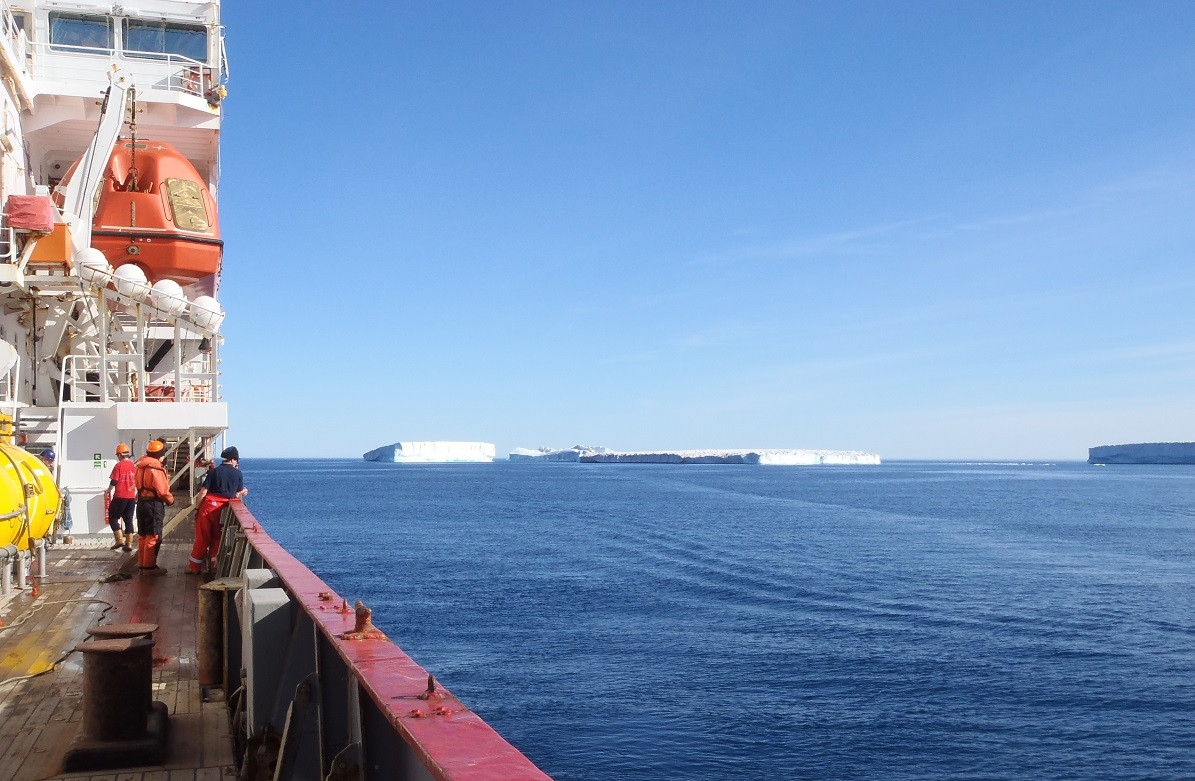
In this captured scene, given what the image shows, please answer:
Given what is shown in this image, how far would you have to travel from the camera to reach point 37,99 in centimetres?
1805

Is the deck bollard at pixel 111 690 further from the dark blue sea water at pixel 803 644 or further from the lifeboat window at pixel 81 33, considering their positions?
the lifeboat window at pixel 81 33

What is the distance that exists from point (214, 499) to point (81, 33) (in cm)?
1488

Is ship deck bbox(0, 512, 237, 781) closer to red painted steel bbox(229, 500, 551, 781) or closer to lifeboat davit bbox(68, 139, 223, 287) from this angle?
red painted steel bbox(229, 500, 551, 781)

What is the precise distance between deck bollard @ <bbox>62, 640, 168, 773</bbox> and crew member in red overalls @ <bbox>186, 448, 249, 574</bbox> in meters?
4.59

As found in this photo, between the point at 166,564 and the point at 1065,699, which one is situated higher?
the point at 166,564

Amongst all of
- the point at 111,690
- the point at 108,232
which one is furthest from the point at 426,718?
the point at 108,232

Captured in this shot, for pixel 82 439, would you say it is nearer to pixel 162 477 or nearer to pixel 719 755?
pixel 162 477

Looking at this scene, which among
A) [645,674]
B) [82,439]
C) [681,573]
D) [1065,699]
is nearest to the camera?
[82,439]

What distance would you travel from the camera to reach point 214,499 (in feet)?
30.2

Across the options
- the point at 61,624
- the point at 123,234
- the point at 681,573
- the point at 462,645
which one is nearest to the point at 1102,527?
the point at 681,573

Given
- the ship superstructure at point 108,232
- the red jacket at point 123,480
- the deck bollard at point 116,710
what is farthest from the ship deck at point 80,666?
the ship superstructure at point 108,232

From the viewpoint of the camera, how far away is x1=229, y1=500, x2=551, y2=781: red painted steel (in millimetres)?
2084

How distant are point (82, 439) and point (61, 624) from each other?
6.52m

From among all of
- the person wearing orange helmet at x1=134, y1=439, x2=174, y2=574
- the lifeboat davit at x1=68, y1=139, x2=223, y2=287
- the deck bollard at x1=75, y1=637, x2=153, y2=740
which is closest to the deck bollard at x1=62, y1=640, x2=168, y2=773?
the deck bollard at x1=75, y1=637, x2=153, y2=740
